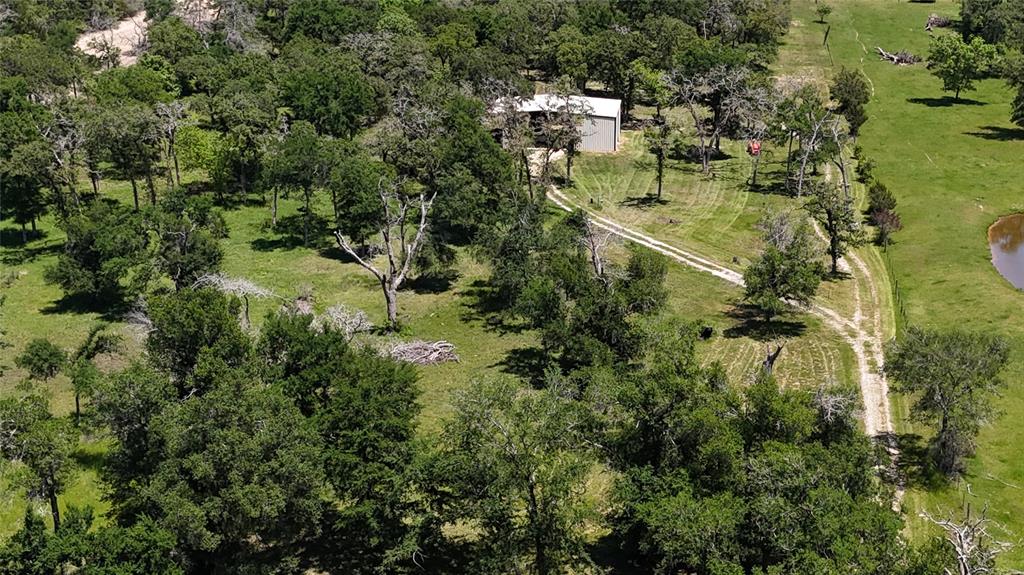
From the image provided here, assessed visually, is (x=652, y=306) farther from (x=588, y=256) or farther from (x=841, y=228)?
(x=841, y=228)

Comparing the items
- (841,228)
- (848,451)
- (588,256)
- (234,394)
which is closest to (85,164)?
(588,256)

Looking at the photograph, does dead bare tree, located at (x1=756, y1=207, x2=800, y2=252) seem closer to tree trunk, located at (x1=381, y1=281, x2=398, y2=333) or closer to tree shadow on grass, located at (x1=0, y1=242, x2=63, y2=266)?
tree trunk, located at (x1=381, y1=281, x2=398, y2=333)

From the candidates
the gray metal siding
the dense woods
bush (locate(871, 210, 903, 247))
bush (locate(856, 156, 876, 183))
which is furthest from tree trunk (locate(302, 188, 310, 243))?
bush (locate(856, 156, 876, 183))

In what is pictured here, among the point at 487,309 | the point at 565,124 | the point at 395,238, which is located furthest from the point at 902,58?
the point at 487,309

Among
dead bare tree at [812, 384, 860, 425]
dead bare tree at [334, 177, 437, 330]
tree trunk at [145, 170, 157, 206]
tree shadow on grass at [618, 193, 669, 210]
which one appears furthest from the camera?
tree shadow on grass at [618, 193, 669, 210]

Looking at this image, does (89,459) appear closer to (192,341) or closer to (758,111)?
(192,341)

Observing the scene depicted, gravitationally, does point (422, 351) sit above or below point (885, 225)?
below

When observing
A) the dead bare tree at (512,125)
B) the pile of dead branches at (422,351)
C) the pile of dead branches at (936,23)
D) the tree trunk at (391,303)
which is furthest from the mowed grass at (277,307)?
the pile of dead branches at (936,23)
